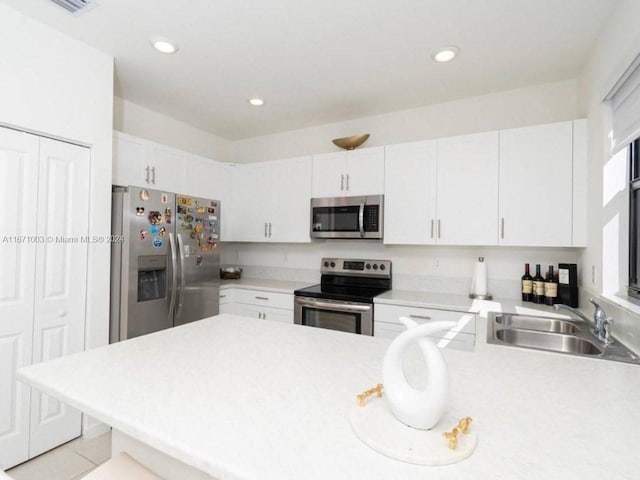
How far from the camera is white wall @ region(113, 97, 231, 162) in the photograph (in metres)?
3.17

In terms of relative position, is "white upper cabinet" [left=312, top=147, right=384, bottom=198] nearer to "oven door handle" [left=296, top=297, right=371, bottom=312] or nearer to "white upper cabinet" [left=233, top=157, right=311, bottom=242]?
"white upper cabinet" [left=233, top=157, right=311, bottom=242]

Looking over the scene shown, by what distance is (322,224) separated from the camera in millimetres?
3354

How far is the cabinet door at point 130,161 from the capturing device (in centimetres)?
274

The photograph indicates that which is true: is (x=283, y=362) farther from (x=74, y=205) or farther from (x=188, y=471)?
(x=74, y=205)

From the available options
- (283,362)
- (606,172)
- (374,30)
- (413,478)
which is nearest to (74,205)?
(283,362)

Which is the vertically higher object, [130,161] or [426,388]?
[130,161]

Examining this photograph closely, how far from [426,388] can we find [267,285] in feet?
9.29

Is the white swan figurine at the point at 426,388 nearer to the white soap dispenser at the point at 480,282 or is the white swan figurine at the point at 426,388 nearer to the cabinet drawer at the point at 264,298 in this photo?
the white soap dispenser at the point at 480,282

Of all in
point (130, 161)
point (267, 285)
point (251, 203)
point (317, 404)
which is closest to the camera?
point (317, 404)

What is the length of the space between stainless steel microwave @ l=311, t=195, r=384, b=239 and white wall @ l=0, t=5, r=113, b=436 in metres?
1.75

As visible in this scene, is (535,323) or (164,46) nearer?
(535,323)

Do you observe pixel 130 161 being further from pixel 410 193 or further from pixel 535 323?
pixel 535 323

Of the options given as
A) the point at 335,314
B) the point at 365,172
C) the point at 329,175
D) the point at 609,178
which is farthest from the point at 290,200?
the point at 609,178

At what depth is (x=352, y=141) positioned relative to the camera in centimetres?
327
